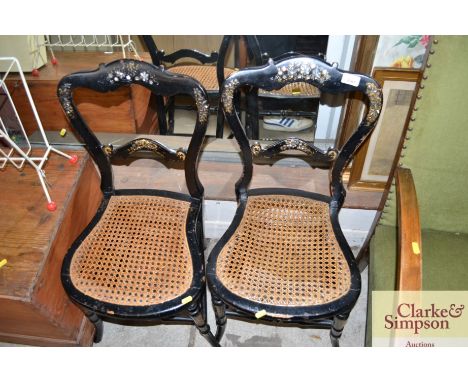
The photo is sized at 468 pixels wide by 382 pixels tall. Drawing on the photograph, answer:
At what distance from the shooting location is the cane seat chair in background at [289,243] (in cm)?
99

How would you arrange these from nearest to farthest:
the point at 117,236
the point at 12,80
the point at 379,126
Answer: the point at 117,236
the point at 379,126
the point at 12,80

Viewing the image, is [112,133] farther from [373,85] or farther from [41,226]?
[373,85]

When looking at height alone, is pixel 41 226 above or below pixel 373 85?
below

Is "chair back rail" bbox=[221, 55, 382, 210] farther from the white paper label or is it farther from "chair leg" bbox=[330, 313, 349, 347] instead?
"chair leg" bbox=[330, 313, 349, 347]

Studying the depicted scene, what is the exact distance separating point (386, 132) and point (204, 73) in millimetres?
1031

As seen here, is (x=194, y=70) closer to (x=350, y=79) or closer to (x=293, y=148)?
(x=293, y=148)

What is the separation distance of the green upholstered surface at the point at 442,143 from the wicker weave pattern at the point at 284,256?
0.27 metres

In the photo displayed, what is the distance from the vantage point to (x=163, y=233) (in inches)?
47.4

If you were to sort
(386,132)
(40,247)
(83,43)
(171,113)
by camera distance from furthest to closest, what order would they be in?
(171,113) → (83,43) → (386,132) → (40,247)

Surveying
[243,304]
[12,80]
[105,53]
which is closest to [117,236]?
[243,304]

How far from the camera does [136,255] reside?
3.74 ft

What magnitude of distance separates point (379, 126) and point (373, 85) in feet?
1.57

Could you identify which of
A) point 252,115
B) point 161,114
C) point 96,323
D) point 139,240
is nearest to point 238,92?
point 252,115
